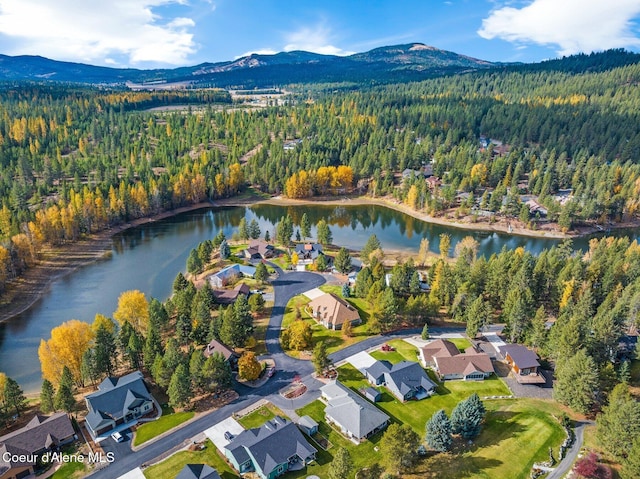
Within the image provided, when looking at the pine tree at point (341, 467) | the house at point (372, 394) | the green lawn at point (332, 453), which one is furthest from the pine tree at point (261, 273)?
the pine tree at point (341, 467)

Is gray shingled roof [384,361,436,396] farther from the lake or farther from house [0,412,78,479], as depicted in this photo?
the lake

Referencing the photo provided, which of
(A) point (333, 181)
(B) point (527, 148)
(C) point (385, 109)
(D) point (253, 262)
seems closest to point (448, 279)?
(D) point (253, 262)

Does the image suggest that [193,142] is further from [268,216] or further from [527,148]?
[527,148]

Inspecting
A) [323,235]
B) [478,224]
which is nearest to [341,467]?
[323,235]

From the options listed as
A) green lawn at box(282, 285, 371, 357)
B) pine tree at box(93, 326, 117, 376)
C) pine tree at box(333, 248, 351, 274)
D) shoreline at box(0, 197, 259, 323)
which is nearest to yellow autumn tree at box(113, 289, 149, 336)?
pine tree at box(93, 326, 117, 376)

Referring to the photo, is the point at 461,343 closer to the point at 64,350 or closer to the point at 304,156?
the point at 64,350
